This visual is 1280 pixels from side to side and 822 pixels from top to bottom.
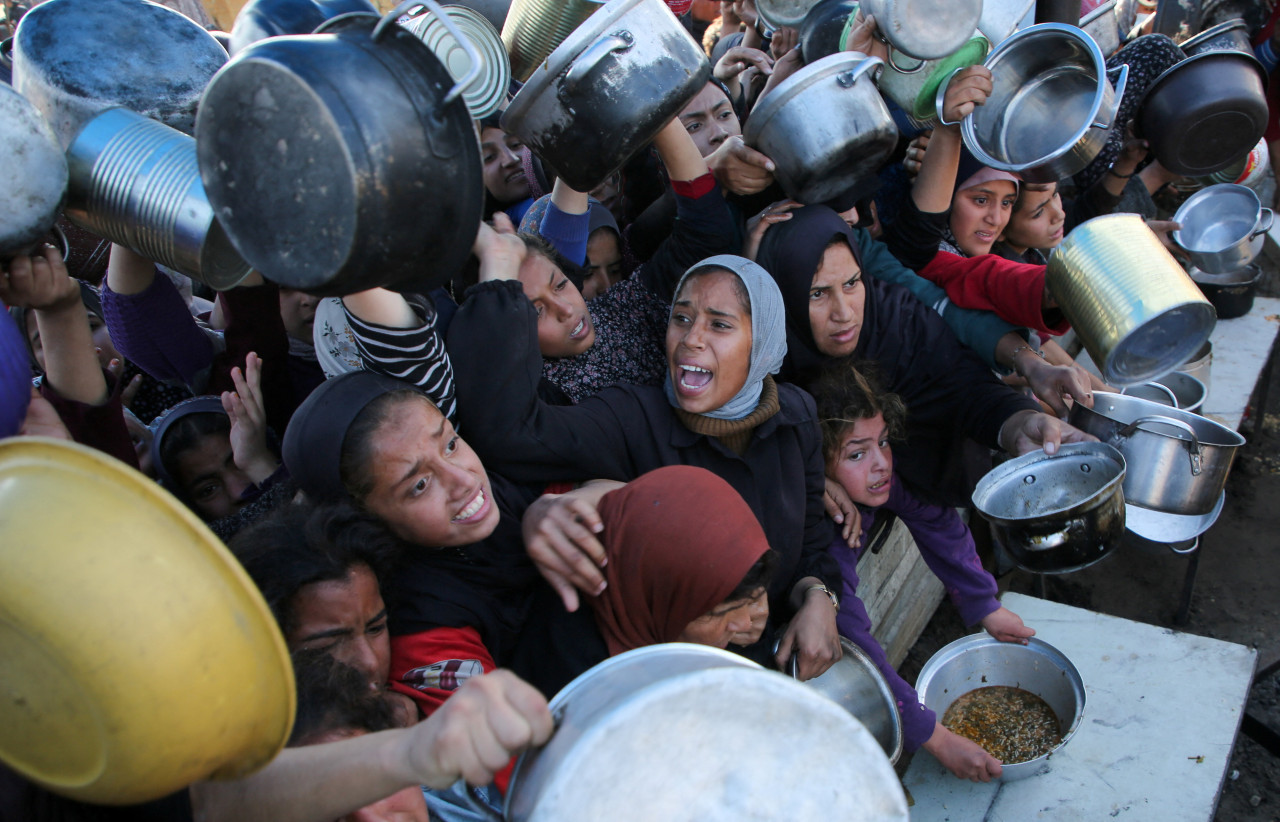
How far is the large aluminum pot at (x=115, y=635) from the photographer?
30.8 inches

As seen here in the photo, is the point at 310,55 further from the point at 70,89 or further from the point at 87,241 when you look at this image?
the point at 87,241

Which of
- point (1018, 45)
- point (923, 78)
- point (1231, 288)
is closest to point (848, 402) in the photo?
point (923, 78)

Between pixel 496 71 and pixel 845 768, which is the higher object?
pixel 496 71

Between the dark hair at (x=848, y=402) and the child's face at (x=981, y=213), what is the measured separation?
93 centimetres

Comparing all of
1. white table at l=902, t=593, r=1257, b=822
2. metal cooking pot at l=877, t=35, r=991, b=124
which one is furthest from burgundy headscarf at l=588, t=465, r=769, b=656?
metal cooking pot at l=877, t=35, r=991, b=124

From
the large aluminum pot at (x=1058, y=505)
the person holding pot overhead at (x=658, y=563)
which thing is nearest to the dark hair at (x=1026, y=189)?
the large aluminum pot at (x=1058, y=505)

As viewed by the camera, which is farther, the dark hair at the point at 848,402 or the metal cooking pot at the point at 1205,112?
the metal cooking pot at the point at 1205,112

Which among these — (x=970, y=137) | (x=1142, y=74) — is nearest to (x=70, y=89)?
(x=970, y=137)

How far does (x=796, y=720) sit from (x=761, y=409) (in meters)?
1.34

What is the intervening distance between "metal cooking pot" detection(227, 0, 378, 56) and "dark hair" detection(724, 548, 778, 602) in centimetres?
155

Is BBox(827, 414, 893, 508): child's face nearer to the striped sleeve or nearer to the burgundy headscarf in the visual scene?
the burgundy headscarf

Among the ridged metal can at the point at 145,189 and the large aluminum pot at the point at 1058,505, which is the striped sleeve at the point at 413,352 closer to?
the ridged metal can at the point at 145,189

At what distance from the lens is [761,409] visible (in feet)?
7.34

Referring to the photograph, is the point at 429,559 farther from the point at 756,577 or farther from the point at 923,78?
the point at 923,78
